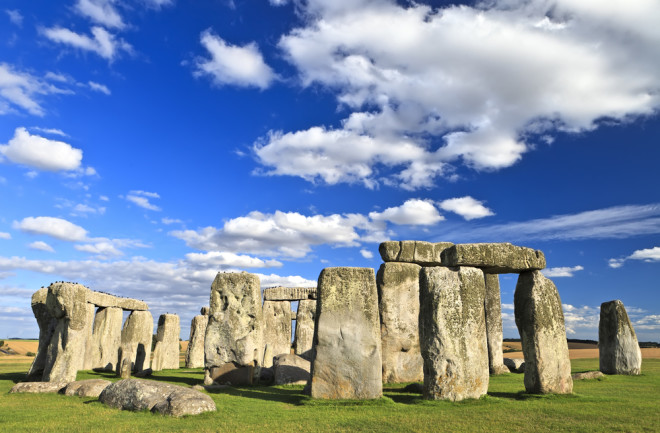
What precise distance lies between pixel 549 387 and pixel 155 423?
8231mm

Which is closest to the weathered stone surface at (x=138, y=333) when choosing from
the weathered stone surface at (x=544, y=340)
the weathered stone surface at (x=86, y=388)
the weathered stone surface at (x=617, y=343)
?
the weathered stone surface at (x=86, y=388)

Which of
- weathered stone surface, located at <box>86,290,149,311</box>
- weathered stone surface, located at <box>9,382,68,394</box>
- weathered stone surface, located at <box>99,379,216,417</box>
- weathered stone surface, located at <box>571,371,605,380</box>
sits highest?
weathered stone surface, located at <box>86,290,149,311</box>

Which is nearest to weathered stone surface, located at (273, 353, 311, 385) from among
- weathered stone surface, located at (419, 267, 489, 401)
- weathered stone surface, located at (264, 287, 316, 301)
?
weathered stone surface, located at (419, 267, 489, 401)

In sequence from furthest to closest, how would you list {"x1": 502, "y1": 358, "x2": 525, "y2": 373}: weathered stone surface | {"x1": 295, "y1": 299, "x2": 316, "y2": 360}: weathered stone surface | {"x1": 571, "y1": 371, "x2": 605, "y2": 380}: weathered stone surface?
{"x1": 295, "y1": 299, "x2": 316, "y2": 360}: weathered stone surface, {"x1": 502, "y1": 358, "x2": 525, "y2": 373}: weathered stone surface, {"x1": 571, "y1": 371, "x2": 605, "y2": 380}: weathered stone surface

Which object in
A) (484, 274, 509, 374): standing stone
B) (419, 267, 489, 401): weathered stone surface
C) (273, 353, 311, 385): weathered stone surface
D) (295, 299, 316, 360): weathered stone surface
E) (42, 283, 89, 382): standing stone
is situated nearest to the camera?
(419, 267, 489, 401): weathered stone surface

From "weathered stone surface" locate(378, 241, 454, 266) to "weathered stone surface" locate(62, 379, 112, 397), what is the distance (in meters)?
8.64

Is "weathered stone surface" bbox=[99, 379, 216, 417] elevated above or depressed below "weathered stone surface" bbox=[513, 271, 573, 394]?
below

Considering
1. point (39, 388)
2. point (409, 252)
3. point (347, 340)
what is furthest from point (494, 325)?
point (39, 388)

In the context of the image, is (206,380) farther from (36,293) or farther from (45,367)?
(36,293)

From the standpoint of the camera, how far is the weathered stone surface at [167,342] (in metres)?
22.2

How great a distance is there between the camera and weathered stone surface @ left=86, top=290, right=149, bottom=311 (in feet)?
64.2

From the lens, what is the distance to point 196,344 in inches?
982

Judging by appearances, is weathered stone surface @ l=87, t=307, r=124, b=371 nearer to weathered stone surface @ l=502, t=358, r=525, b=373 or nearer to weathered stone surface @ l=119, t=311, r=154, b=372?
weathered stone surface @ l=119, t=311, r=154, b=372

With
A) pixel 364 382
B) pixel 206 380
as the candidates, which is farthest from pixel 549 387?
pixel 206 380
